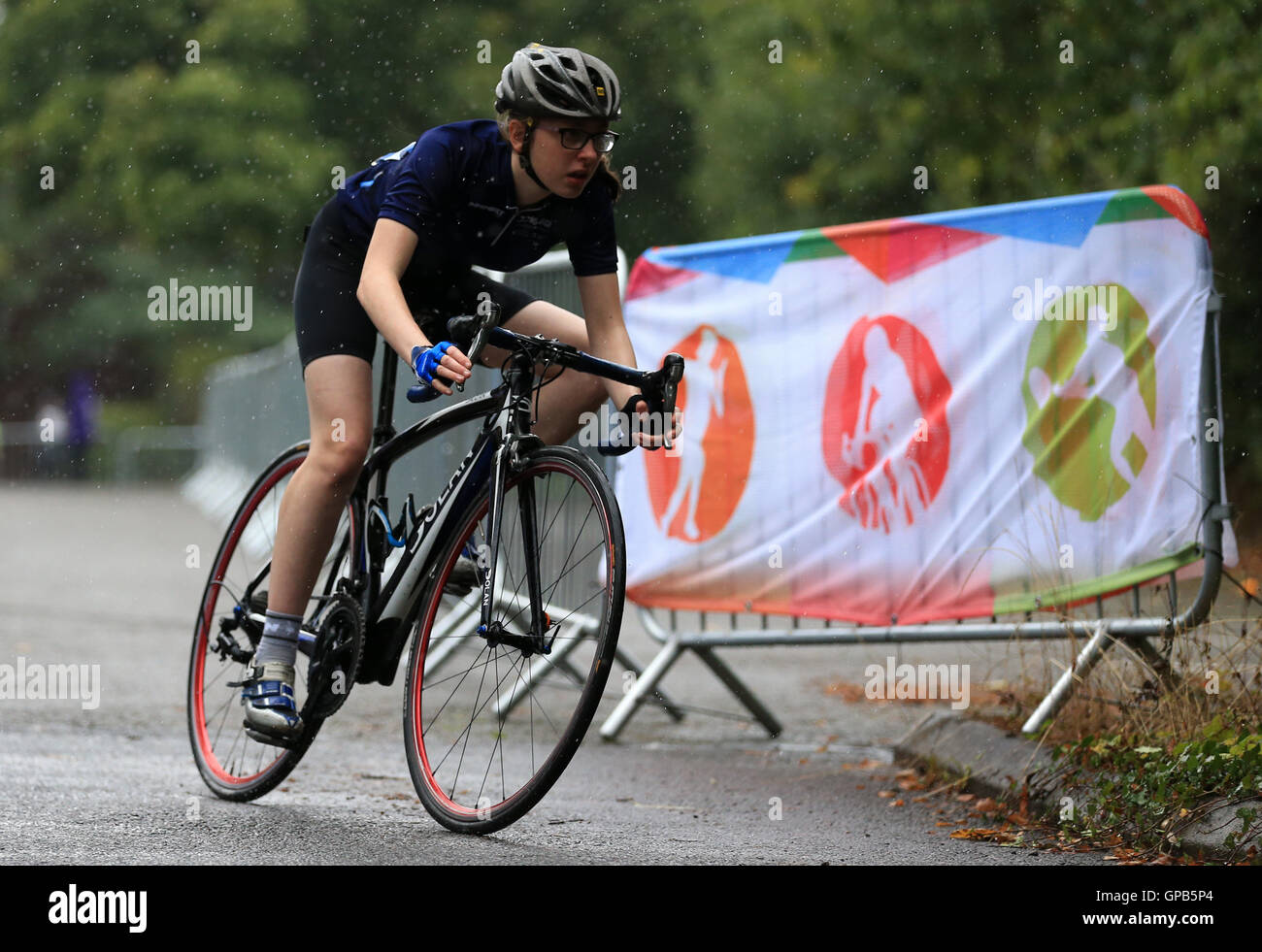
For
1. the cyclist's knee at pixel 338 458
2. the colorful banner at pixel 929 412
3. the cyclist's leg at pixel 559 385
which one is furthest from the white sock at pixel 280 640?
the colorful banner at pixel 929 412

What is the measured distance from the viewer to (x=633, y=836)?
4.96m

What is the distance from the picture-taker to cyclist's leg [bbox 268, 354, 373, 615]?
5.05 metres

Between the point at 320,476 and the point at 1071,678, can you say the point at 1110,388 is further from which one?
the point at 320,476

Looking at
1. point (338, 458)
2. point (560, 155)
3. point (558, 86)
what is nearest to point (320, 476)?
point (338, 458)

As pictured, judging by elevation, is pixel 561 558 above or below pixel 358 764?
above

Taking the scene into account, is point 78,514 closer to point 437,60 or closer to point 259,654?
point 437,60

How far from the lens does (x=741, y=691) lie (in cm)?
725

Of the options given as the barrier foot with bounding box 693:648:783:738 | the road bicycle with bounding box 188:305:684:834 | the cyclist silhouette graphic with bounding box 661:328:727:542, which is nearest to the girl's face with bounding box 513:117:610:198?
the road bicycle with bounding box 188:305:684:834

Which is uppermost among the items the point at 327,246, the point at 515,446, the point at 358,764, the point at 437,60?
the point at 437,60

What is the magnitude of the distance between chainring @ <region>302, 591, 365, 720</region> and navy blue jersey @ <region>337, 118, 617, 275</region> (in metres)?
0.98

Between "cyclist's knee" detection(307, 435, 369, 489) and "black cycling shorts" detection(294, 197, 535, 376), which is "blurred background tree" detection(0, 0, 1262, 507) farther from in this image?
"cyclist's knee" detection(307, 435, 369, 489)

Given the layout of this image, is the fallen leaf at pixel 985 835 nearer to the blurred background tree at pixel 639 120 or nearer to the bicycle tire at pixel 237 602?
the bicycle tire at pixel 237 602
